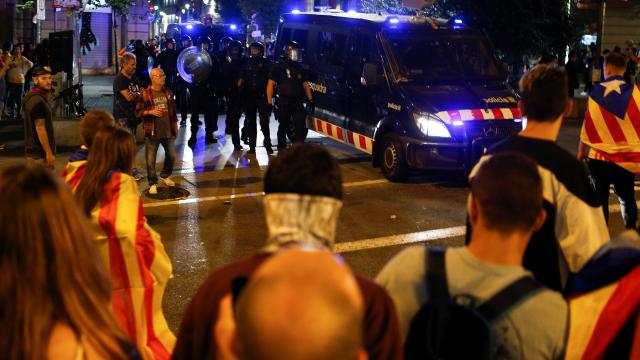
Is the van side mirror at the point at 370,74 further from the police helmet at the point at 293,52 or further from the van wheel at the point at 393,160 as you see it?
the police helmet at the point at 293,52

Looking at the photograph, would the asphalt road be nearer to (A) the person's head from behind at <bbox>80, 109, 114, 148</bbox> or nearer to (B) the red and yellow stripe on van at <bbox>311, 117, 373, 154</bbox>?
(B) the red and yellow stripe on van at <bbox>311, 117, 373, 154</bbox>

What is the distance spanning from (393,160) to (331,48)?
2485mm

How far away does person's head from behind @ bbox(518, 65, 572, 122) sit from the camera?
3740mm

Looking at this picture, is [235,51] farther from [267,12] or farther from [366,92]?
[267,12]

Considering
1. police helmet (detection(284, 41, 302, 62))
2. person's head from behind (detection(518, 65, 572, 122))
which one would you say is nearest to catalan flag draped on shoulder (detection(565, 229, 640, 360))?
person's head from behind (detection(518, 65, 572, 122))

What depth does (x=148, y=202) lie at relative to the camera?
34.7 ft

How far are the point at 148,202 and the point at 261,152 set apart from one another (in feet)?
13.8

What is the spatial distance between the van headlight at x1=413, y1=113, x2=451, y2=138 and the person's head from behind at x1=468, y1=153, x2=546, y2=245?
8659 millimetres

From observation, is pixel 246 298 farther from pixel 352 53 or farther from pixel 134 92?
Result: pixel 352 53

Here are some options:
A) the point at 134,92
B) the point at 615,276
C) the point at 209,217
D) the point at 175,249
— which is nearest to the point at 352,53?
the point at 134,92

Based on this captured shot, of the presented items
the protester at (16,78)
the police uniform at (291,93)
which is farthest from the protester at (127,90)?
the protester at (16,78)

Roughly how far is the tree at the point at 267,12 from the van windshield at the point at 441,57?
1697 inches

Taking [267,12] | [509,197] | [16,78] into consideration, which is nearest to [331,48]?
[16,78]

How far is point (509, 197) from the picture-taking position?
271 cm
